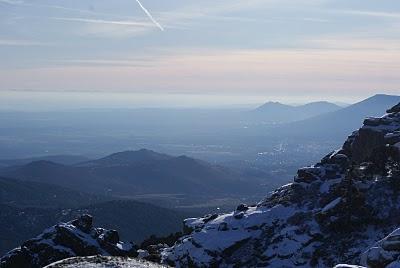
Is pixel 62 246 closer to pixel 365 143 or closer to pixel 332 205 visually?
pixel 332 205

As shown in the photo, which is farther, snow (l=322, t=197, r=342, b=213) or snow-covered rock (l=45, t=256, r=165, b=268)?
snow (l=322, t=197, r=342, b=213)

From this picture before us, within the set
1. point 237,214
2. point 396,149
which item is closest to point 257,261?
point 237,214

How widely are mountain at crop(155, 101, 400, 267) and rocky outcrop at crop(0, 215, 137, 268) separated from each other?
9.66 m

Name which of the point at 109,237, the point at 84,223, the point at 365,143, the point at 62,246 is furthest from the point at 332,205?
the point at 62,246

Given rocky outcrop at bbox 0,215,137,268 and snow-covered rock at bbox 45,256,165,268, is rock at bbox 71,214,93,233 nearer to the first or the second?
rocky outcrop at bbox 0,215,137,268

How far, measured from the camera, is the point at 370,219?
3152 inches

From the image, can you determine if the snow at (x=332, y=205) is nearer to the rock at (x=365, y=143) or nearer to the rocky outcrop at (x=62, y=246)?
the rock at (x=365, y=143)

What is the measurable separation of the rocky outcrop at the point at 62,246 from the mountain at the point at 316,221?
9.66 metres

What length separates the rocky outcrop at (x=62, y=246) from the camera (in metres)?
82.8

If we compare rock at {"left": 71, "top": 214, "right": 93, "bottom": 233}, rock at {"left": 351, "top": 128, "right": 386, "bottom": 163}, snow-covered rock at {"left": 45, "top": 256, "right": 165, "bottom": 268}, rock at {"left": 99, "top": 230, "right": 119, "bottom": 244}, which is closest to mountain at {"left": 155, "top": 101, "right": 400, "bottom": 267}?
rock at {"left": 351, "top": 128, "right": 386, "bottom": 163}

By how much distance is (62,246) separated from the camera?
84000 mm

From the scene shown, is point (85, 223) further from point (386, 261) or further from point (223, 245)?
point (386, 261)

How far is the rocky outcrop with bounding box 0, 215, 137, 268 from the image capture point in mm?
82812

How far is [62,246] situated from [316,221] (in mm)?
36788
